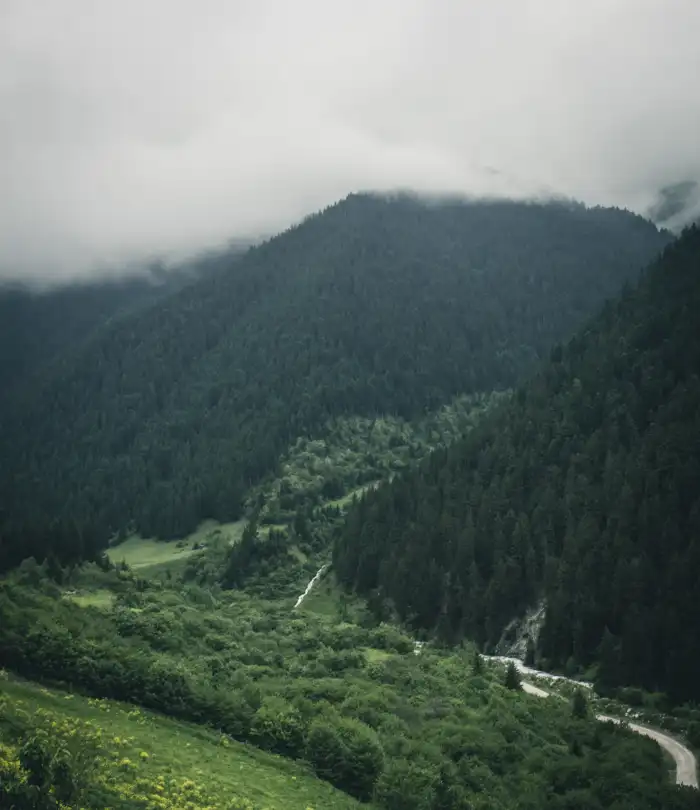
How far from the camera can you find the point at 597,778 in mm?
81750

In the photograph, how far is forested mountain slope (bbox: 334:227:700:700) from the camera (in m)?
131

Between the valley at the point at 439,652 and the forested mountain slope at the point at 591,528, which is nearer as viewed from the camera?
the valley at the point at 439,652

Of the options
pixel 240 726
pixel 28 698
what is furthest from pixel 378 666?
pixel 28 698

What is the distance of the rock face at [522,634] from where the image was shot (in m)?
144

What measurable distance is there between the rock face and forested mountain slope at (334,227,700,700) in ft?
7.58

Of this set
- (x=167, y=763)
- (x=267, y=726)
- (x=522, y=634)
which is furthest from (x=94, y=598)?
(x=522, y=634)

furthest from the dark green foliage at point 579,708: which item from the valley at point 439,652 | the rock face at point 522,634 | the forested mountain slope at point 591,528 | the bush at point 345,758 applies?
the rock face at point 522,634

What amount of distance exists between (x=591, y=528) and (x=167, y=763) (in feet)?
342

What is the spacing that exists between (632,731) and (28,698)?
2592 inches

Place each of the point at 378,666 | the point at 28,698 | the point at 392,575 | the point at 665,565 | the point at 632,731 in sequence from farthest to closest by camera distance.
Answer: the point at 392,575 < the point at 665,565 < the point at 378,666 < the point at 632,731 < the point at 28,698

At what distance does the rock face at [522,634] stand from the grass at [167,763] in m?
76.0

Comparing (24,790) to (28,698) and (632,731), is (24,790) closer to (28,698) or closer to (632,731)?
(28,698)

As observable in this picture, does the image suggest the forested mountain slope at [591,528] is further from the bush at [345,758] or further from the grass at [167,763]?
the grass at [167,763]

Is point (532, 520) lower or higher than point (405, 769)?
higher
